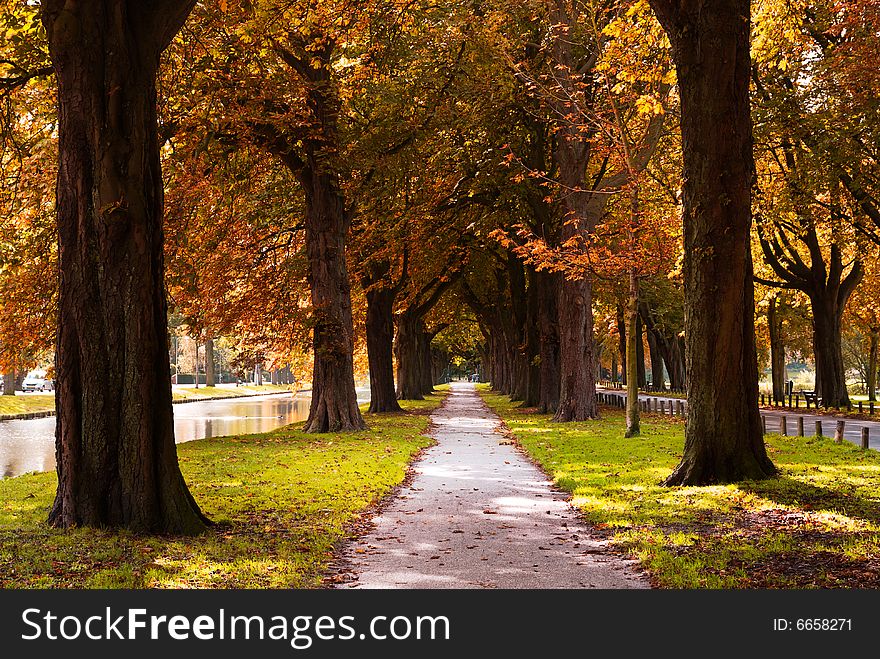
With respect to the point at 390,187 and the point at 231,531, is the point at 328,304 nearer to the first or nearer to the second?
the point at 390,187

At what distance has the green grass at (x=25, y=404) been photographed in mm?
41934

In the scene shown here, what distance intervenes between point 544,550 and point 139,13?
276 inches

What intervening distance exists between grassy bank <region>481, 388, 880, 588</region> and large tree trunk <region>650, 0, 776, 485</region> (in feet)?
2.22

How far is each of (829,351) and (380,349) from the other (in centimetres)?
1707

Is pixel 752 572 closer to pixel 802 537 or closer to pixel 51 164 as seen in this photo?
pixel 802 537

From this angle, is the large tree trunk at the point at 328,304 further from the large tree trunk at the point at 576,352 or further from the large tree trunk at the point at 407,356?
the large tree trunk at the point at 407,356

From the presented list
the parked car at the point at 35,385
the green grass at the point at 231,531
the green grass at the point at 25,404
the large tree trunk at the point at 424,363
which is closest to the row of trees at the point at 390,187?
the green grass at the point at 231,531

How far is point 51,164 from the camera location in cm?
1806

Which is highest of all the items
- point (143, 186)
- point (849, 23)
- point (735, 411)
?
point (849, 23)

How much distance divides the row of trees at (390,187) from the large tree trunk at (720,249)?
0.12 ft

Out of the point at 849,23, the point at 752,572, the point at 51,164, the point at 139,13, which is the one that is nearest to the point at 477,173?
the point at 849,23

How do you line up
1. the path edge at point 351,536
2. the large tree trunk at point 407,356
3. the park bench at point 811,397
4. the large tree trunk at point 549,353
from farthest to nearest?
the large tree trunk at point 407,356 < the park bench at point 811,397 < the large tree trunk at point 549,353 < the path edge at point 351,536

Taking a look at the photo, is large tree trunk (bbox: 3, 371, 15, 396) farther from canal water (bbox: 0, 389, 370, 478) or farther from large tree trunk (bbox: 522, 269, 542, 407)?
large tree trunk (bbox: 522, 269, 542, 407)

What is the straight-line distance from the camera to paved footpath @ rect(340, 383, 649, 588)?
7.29 meters
